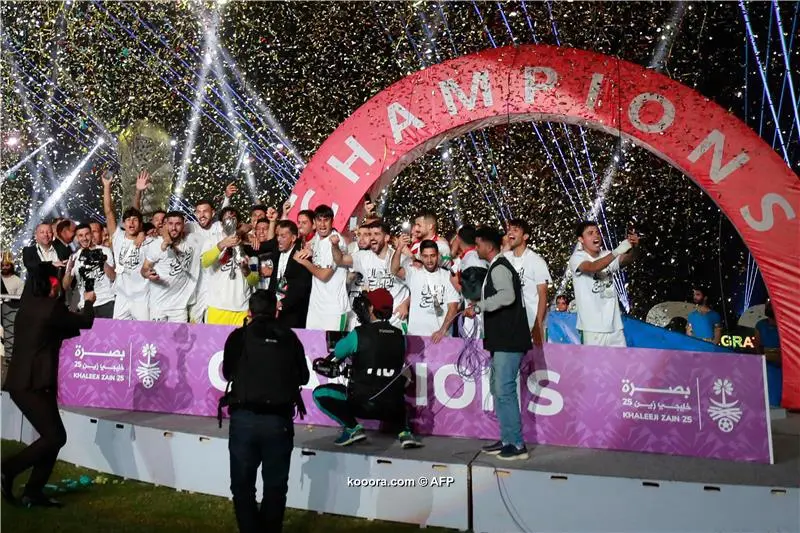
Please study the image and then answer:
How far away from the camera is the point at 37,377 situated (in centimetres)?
600

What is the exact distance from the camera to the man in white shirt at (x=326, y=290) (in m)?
8.12

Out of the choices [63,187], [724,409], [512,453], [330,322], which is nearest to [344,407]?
[512,453]

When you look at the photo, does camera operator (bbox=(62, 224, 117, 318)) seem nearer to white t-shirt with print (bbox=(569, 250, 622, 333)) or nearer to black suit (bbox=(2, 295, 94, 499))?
black suit (bbox=(2, 295, 94, 499))

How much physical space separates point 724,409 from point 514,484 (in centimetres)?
186

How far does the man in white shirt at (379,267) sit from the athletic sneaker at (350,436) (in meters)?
1.89

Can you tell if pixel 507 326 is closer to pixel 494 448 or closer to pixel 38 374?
pixel 494 448

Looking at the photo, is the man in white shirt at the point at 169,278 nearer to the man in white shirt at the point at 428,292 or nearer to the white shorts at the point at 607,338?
the man in white shirt at the point at 428,292

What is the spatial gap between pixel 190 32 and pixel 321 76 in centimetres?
379

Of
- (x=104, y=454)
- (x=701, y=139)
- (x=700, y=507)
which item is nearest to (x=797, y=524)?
(x=700, y=507)

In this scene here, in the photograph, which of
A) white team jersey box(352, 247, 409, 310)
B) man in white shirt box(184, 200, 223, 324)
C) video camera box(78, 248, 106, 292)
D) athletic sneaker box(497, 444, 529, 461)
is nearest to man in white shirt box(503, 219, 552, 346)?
white team jersey box(352, 247, 409, 310)

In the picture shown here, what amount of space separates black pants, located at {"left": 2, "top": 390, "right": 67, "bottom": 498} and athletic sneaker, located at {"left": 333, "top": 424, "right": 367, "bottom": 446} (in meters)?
2.07

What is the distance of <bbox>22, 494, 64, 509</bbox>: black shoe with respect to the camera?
6102 mm

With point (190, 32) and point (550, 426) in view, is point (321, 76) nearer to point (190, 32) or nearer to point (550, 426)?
point (190, 32)

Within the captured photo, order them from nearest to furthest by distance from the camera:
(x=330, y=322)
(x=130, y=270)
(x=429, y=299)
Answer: (x=429, y=299), (x=330, y=322), (x=130, y=270)
